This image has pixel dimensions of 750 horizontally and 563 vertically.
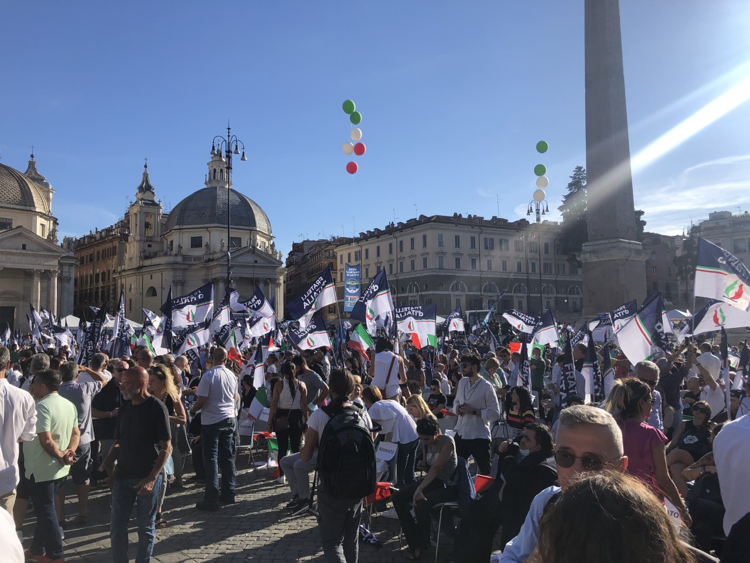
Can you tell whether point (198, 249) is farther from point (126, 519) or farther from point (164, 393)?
point (126, 519)

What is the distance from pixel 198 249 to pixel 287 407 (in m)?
78.9

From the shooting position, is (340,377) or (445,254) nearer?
(340,377)

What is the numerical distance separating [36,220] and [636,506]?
78.5 meters

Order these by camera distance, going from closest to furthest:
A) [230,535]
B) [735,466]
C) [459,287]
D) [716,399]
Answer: [735,466] < [230,535] < [716,399] < [459,287]

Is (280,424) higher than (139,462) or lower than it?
lower

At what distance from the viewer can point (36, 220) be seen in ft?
226

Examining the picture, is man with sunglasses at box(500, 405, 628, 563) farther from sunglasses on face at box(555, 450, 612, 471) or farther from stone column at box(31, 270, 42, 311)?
stone column at box(31, 270, 42, 311)

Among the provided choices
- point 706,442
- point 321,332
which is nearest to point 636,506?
point 706,442

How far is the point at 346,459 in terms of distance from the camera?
469cm

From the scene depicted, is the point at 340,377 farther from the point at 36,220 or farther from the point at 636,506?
the point at 36,220

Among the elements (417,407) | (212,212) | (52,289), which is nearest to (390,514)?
(417,407)

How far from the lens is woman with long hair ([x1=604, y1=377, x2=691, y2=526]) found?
406 centimetres

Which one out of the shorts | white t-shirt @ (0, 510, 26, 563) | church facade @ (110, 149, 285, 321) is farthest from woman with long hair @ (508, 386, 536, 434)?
church facade @ (110, 149, 285, 321)

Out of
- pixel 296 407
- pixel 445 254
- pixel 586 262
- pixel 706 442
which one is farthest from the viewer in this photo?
pixel 445 254
